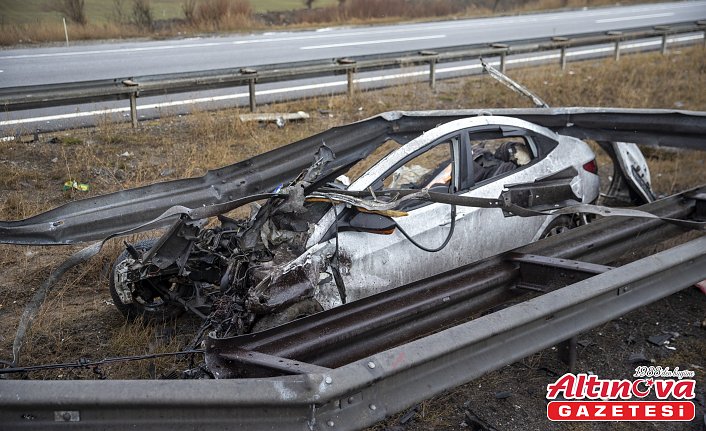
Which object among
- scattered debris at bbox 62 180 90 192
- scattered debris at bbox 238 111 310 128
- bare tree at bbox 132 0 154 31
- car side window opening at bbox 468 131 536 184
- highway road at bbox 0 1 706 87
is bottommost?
scattered debris at bbox 62 180 90 192

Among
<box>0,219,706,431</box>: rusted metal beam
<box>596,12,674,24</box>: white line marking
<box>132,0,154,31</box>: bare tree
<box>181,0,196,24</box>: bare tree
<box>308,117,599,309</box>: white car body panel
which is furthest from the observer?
<box>596,12,674,24</box>: white line marking

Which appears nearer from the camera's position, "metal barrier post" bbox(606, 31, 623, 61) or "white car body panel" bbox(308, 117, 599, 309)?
"white car body panel" bbox(308, 117, 599, 309)

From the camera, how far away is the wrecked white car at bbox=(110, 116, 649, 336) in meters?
5.56

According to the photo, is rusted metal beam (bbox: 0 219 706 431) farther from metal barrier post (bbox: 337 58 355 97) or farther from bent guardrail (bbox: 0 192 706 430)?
metal barrier post (bbox: 337 58 355 97)

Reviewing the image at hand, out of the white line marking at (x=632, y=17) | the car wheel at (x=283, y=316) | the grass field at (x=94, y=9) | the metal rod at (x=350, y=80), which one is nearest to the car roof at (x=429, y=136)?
the car wheel at (x=283, y=316)

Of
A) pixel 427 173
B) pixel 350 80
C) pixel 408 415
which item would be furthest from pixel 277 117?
pixel 408 415

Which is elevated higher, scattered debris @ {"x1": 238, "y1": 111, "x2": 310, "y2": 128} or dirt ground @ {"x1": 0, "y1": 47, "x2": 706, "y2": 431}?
scattered debris @ {"x1": 238, "y1": 111, "x2": 310, "y2": 128}

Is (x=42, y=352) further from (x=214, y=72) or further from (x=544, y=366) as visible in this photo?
(x=214, y=72)

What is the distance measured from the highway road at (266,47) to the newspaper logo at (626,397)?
12.0m

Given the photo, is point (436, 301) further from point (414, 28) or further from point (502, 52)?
point (414, 28)

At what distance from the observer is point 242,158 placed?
1092 centimetres

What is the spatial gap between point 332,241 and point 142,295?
189 centimetres

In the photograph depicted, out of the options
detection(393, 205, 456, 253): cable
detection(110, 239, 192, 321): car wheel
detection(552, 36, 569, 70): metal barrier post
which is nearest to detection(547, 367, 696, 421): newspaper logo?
detection(393, 205, 456, 253): cable

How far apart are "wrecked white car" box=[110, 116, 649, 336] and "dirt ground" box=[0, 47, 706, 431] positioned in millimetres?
559
